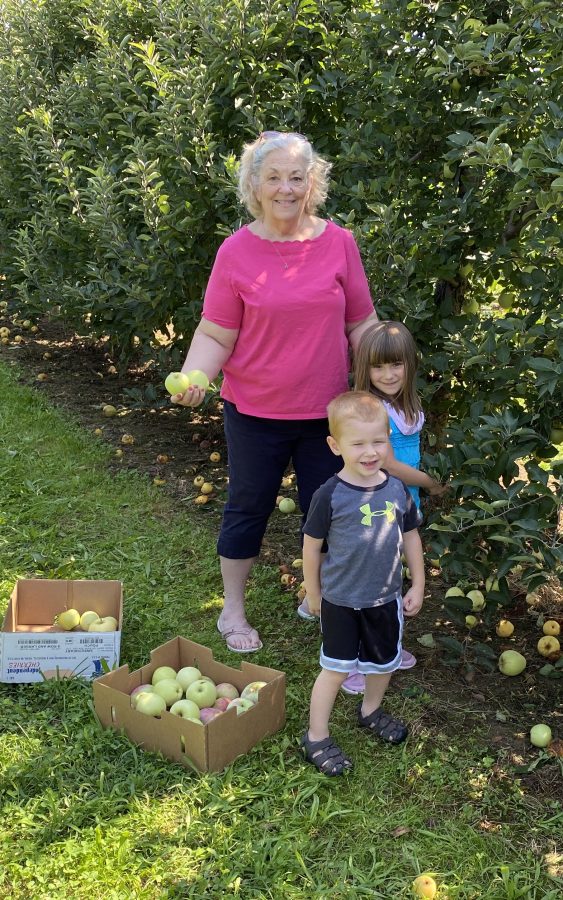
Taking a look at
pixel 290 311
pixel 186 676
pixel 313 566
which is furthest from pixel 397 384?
pixel 186 676

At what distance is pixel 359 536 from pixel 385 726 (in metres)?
0.81

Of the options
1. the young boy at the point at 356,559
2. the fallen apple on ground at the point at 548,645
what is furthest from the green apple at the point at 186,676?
the fallen apple on ground at the point at 548,645

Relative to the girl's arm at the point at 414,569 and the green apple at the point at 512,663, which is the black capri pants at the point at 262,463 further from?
the green apple at the point at 512,663

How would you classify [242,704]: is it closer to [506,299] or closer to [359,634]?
[359,634]

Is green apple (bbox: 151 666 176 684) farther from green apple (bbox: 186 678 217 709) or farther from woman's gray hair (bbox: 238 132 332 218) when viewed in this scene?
woman's gray hair (bbox: 238 132 332 218)

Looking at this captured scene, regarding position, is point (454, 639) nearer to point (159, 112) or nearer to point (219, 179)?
point (219, 179)

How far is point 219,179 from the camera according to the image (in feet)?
14.7

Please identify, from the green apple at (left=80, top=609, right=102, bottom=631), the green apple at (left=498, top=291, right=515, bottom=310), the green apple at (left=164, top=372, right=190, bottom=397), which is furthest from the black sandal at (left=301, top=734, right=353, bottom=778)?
the green apple at (left=498, top=291, right=515, bottom=310)

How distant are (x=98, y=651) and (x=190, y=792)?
74 centimetres

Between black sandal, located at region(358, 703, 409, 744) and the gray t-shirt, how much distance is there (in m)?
0.56

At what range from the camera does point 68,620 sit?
11.4 ft

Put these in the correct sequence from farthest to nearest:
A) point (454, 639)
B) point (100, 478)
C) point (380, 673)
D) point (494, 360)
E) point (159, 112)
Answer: point (100, 478) < point (159, 112) < point (454, 639) < point (494, 360) < point (380, 673)

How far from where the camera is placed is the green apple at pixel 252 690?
306 centimetres

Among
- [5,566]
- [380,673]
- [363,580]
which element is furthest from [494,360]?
[5,566]
